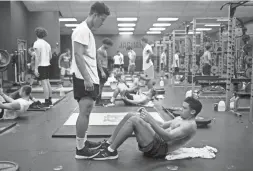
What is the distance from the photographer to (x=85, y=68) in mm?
1982

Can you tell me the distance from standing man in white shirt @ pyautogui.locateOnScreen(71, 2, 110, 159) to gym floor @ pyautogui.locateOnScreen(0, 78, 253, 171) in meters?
0.22

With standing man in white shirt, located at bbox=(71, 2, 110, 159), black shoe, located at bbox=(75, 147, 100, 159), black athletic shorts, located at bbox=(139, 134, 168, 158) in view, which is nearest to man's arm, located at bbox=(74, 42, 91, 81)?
standing man in white shirt, located at bbox=(71, 2, 110, 159)

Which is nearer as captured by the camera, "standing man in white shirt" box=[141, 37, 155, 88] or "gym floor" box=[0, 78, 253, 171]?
"gym floor" box=[0, 78, 253, 171]

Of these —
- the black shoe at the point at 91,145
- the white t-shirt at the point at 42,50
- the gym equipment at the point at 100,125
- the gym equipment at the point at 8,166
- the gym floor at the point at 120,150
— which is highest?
the white t-shirt at the point at 42,50

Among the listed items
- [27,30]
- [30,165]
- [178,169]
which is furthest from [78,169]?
[27,30]

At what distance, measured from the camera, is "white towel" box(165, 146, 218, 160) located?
7.06 feet

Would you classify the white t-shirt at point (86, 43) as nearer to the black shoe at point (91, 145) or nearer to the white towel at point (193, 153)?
the black shoe at point (91, 145)

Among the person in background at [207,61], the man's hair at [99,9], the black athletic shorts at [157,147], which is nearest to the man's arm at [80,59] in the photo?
the man's hair at [99,9]

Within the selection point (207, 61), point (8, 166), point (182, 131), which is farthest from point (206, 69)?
point (8, 166)

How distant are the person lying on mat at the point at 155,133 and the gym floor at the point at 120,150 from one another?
0.28ft

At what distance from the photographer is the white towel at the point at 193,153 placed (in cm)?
215

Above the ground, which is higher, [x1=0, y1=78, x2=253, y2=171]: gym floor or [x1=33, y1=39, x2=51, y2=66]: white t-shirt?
[x1=33, y1=39, x2=51, y2=66]: white t-shirt

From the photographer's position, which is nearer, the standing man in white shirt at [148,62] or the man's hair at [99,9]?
the man's hair at [99,9]

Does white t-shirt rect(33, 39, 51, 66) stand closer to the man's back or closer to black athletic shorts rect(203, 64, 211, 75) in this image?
the man's back
